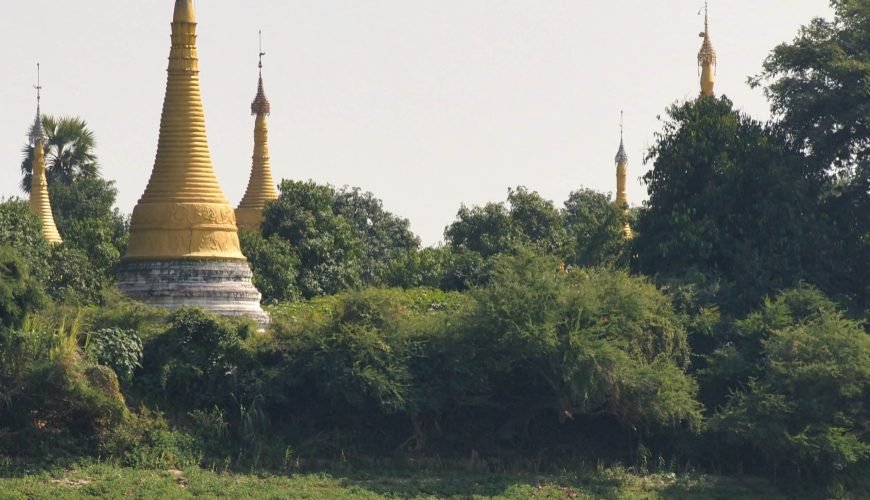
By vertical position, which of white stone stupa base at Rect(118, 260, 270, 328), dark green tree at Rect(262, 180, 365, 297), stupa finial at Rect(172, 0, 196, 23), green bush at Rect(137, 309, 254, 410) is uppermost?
stupa finial at Rect(172, 0, 196, 23)

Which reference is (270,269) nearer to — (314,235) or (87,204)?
(314,235)

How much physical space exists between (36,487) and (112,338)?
16.1 ft

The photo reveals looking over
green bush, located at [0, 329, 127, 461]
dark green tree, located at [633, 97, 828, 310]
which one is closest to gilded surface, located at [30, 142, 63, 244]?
dark green tree, located at [633, 97, 828, 310]

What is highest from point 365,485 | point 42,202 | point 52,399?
point 42,202

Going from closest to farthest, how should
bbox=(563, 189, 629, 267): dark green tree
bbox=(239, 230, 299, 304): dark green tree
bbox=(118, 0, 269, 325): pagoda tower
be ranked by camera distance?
1. bbox=(118, 0, 269, 325): pagoda tower
2. bbox=(563, 189, 629, 267): dark green tree
3. bbox=(239, 230, 299, 304): dark green tree

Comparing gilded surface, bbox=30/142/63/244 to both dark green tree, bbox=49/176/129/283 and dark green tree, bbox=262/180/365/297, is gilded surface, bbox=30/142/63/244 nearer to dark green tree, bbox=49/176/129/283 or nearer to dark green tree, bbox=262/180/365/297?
dark green tree, bbox=49/176/129/283

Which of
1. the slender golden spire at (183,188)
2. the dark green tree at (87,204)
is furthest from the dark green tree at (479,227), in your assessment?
the slender golden spire at (183,188)

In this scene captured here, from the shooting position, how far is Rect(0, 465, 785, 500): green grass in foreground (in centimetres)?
3997

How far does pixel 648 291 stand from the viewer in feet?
151

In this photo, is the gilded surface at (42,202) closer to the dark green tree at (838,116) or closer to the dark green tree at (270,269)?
the dark green tree at (270,269)

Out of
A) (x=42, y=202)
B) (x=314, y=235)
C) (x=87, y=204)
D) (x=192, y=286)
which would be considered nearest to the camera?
(x=192, y=286)

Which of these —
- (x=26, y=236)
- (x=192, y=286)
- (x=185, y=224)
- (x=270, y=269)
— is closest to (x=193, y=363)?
(x=192, y=286)

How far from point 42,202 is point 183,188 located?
1836 cm

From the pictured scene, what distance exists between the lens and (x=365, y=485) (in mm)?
42438
